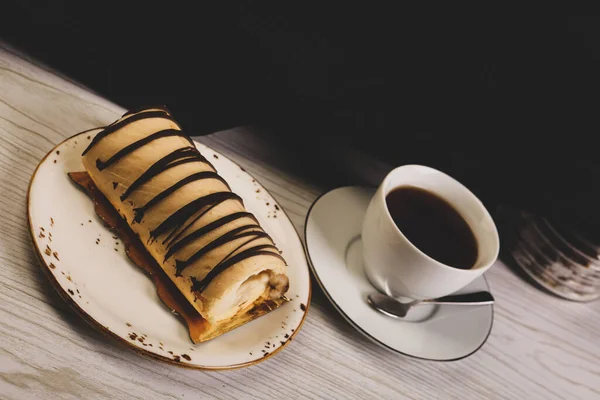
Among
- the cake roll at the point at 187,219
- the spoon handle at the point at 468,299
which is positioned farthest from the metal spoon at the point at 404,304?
the cake roll at the point at 187,219

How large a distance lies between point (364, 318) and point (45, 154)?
16.8 inches

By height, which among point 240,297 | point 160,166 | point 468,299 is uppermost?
point 160,166

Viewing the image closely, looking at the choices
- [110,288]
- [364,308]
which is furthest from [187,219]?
[364,308]

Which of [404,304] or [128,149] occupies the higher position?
[128,149]

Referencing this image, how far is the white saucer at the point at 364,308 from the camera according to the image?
647mm

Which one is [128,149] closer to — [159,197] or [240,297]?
[159,197]

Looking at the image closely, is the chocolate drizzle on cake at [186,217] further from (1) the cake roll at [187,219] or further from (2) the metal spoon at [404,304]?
(2) the metal spoon at [404,304]

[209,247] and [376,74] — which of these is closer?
[209,247]

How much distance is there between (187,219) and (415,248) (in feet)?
0.83

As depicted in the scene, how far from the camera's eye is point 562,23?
652 mm

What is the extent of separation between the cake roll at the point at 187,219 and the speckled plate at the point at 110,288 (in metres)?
0.02

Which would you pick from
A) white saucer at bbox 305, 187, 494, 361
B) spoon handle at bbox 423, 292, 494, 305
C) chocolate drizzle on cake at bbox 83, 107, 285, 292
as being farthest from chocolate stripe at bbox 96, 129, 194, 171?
spoon handle at bbox 423, 292, 494, 305

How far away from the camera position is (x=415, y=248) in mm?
604

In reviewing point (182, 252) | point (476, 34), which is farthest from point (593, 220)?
point (182, 252)
